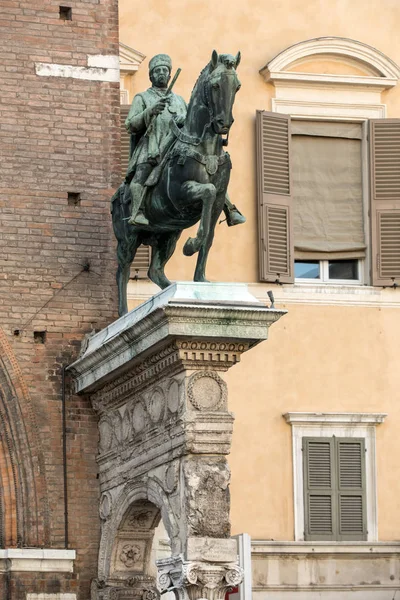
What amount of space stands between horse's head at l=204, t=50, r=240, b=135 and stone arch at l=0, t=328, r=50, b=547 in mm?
3140

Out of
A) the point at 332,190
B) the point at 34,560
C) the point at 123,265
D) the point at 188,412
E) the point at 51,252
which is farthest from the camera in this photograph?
the point at 332,190

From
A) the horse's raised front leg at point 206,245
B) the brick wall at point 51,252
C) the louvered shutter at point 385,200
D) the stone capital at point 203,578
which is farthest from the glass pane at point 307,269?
the stone capital at point 203,578

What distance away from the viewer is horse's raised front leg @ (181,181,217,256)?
17.6 metres

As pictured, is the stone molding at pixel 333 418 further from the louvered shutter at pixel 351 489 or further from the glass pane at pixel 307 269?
the glass pane at pixel 307 269

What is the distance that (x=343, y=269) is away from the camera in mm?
24766

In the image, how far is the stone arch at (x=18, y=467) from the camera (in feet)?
62.1

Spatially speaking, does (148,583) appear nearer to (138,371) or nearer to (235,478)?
(138,371)

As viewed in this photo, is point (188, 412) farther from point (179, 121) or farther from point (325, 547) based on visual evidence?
point (325, 547)

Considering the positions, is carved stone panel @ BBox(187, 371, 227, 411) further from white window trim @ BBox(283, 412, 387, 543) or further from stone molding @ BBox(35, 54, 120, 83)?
white window trim @ BBox(283, 412, 387, 543)

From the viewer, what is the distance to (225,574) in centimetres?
1694

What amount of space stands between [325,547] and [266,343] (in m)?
2.24

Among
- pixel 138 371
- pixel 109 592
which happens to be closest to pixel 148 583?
pixel 109 592

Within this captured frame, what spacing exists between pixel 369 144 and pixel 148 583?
7.33 meters

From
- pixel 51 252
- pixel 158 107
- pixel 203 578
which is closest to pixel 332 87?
pixel 51 252
